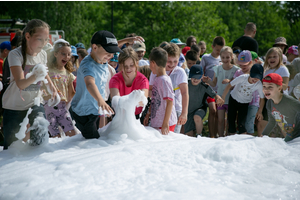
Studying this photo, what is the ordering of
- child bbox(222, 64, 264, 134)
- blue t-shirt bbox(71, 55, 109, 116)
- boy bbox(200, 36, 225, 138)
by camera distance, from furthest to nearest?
boy bbox(200, 36, 225, 138)
child bbox(222, 64, 264, 134)
blue t-shirt bbox(71, 55, 109, 116)

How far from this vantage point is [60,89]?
4371 millimetres

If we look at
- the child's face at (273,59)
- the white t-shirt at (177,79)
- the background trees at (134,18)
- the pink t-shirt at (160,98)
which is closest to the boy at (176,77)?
the white t-shirt at (177,79)

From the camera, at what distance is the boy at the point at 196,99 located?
5.25 m

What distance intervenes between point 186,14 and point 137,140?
2166cm

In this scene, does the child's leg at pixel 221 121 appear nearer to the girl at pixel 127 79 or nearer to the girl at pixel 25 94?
the girl at pixel 127 79

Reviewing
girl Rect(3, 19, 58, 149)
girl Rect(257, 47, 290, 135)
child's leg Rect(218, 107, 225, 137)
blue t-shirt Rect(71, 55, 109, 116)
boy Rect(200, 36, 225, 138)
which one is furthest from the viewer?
boy Rect(200, 36, 225, 138)

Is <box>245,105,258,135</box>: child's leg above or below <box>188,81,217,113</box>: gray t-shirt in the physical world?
below

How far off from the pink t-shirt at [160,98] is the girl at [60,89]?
128 centimetres

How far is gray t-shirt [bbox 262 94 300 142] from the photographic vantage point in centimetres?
351

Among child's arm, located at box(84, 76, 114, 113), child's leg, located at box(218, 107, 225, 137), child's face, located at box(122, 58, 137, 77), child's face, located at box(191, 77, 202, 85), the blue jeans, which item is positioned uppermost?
child's face, located at box(122, 58, 137, 77)

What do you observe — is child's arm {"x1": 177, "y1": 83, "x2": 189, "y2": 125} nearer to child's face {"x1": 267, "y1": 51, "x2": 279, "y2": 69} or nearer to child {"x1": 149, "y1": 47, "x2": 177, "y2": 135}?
child {"x1": 149, "y1": 47, "x2": 177, "y2": 135}

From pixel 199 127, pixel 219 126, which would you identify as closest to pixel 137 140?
pixel 199 127

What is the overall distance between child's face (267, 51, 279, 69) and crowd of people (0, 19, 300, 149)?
0.01 m

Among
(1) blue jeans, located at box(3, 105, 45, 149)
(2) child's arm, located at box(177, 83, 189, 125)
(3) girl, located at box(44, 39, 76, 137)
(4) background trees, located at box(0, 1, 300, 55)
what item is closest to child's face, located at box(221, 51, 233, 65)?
(2) child's arm, located at box(177, 83, 189, 125)
